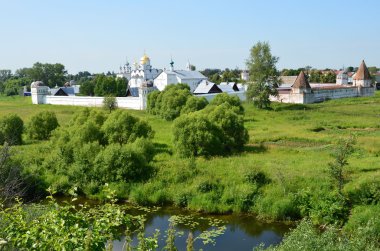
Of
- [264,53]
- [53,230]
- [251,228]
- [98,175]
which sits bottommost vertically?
[251,228]

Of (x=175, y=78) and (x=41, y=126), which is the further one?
(x=175, y=78)

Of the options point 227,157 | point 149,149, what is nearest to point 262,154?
point 227,157

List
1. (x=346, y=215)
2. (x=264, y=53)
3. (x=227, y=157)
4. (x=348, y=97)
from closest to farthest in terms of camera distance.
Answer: (x=346, y=215), (x=227, y=157), (x=264, y=53), (x=348, y=97)

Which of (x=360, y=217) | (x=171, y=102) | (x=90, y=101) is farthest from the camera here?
(x=90, y=101)

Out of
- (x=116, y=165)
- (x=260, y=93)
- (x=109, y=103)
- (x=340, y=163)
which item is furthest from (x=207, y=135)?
(x=109, y=103)

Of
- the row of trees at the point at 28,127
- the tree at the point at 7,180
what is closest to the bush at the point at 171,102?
the row of trees at the point at 28,127

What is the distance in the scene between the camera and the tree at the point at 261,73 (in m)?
41.8

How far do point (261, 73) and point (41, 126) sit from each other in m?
22.6

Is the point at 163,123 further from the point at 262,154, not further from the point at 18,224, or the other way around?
the point at 18,224

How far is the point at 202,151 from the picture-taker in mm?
21094

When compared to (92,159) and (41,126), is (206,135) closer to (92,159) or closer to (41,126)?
(92,159)

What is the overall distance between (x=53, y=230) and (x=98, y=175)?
12947mm

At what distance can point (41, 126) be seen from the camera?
28.6 meters

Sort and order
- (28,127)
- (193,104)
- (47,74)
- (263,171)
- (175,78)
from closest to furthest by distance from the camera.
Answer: (263,171)
(28,127)
(193,104)
(175,78)
(47,74)
